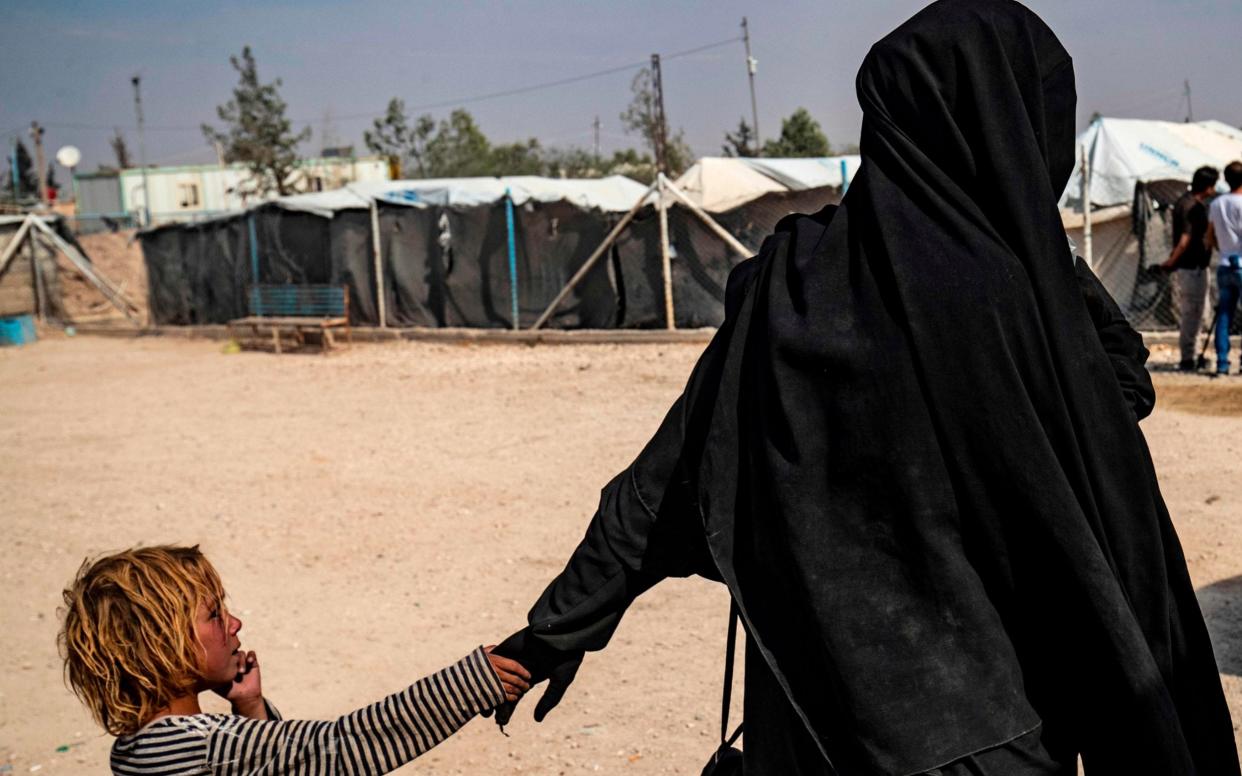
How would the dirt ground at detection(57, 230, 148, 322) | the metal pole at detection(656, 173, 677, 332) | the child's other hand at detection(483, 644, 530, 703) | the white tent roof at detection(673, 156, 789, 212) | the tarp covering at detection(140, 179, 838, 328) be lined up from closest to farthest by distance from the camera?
the child's other hand at detection(483, 644, 530, 703)
the metal pole at detection(656, 173, 677, 332)
the tarp covering at detection(140, 179, 838, 328)
the white tent roof at detection(673, 156, 789, 212)
the dirt ground at detection(57, 230, 148, 322)

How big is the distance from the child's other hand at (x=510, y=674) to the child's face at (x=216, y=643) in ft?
1.37

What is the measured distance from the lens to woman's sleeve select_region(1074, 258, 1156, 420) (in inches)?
76.0

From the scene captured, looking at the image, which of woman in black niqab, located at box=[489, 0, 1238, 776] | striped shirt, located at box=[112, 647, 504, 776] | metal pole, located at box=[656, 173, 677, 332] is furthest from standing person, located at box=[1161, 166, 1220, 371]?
striped shirt, located at box=[112, 647, 504, 776]

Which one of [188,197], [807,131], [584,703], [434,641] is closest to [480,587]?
[434,641]

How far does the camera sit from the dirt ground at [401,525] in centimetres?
404

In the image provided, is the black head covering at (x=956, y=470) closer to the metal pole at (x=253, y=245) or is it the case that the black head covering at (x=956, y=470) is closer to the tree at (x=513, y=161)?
the metal pole at (x=253, y=245)

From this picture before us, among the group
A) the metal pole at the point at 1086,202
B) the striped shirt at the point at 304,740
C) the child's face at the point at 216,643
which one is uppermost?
the metal pole at the point at 1086,202

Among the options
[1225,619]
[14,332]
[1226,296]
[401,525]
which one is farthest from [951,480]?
[14,332]

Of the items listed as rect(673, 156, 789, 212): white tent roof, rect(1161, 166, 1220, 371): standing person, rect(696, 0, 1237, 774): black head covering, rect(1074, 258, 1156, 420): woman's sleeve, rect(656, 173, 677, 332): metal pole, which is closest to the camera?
rect(696, 0, 1237, 774): black head covering

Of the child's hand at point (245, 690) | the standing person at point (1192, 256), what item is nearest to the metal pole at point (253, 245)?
the standing person at point (1192, 256)

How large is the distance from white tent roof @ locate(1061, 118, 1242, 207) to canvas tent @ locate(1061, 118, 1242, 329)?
1 centimetres

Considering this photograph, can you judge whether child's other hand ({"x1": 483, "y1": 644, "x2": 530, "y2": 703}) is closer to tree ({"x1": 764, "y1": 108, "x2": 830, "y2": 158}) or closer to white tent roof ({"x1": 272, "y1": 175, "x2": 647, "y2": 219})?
white tent roof ({"x1": 272, "y1": 175, "x2": 647, "y2": 219})

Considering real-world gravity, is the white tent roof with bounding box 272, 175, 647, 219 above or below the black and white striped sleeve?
above

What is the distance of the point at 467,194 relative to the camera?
18344 mm
